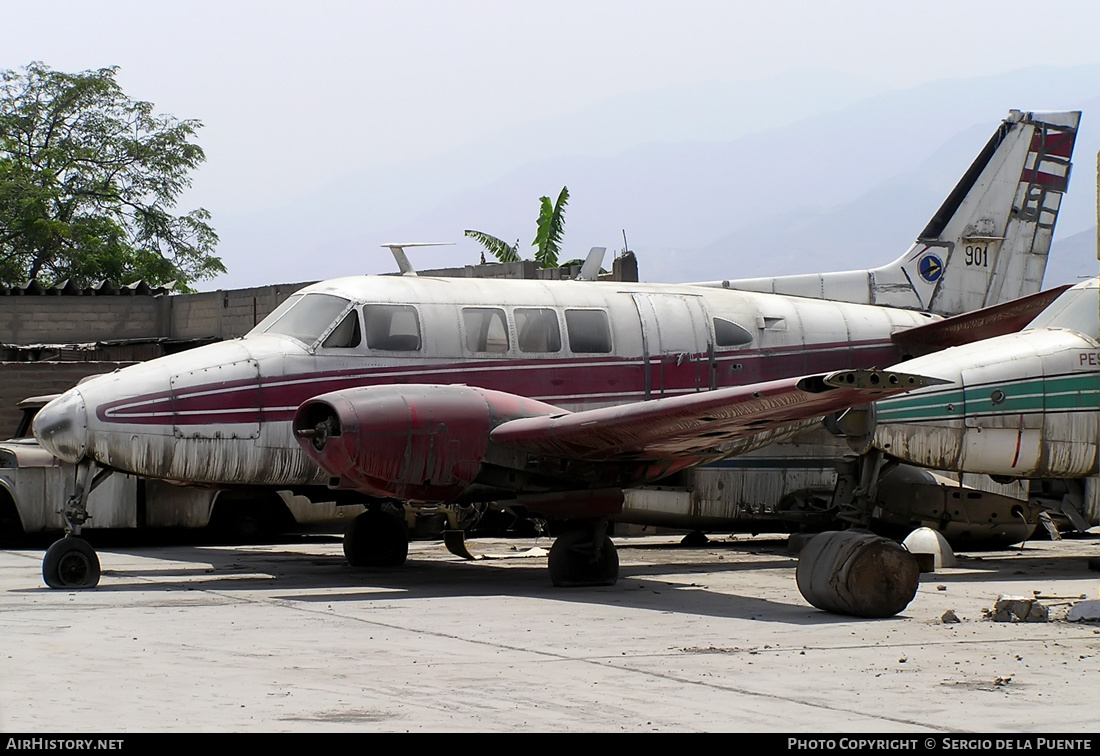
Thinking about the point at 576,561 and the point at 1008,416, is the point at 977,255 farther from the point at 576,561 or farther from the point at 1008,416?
the point at 576,561

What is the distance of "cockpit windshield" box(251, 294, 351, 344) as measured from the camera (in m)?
13.8

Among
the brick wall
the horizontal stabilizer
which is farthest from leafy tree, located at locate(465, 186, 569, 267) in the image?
the horizontal stabilizer

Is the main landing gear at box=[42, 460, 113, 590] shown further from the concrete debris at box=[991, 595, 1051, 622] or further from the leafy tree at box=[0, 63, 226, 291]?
the leafy tree at box=[0, 63, 226, 291]

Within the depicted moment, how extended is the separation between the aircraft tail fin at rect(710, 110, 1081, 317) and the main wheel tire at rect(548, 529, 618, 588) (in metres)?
6.86

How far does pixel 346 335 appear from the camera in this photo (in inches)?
542

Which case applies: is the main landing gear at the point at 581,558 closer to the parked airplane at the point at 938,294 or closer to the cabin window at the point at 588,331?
the cabin window at the point at 588,331

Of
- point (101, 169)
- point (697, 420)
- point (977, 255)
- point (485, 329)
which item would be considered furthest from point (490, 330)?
point (101, 169)

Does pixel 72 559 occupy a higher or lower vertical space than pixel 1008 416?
lower

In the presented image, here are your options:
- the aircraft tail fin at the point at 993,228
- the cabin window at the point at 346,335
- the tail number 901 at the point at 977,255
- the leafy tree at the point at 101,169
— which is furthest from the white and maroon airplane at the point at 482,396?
the leafy tree at the point at 101,169

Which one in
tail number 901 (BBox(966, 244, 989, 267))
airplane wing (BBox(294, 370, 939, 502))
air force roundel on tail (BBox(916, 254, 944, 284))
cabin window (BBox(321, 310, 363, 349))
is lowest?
airplane wing (BBox(294, 370, 939, 502))

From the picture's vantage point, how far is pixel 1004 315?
16.1 meters

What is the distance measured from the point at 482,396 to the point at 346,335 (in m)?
1.81

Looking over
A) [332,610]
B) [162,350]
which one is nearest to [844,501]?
[332,610]

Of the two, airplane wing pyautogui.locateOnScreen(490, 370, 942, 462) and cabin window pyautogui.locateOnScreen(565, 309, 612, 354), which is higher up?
cabin window pyautogui.locateOnScreen(565, 309, 612, 354)
